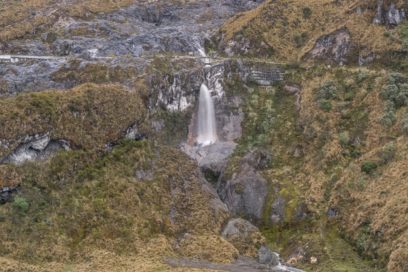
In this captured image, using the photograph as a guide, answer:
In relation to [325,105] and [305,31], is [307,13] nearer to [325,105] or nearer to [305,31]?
[305,31]

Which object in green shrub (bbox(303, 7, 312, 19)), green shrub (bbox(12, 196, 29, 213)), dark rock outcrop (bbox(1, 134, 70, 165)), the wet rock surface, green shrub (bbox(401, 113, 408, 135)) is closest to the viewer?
green shrub (bbox(12, 196, 29, 213))

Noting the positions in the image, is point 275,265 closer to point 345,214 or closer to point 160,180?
point 345,214

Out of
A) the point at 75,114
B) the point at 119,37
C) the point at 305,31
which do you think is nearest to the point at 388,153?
the point at 75,114

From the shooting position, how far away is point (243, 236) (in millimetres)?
61156

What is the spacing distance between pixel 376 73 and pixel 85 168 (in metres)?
41.2

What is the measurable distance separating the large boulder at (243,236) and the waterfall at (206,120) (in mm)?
19787

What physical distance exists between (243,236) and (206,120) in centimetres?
2523

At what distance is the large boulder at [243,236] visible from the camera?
196ft

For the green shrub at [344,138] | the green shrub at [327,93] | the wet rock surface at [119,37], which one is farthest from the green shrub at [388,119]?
the wet rock surface at [119,37]

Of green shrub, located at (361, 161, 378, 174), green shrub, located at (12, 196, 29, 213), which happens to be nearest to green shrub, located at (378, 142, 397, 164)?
green shrub, located at (361, 161, 378, 174)

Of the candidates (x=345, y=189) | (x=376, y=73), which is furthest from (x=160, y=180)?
(x=376, y=73)

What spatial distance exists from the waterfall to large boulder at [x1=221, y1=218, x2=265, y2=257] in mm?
19787

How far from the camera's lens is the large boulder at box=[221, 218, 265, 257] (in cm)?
5983

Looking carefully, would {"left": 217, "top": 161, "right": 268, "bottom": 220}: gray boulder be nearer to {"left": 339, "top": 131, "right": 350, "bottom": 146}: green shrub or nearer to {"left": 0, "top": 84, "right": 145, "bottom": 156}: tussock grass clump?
{"left": 339, "top": 131, "right": 350, "bottom": 146}: green shrub
